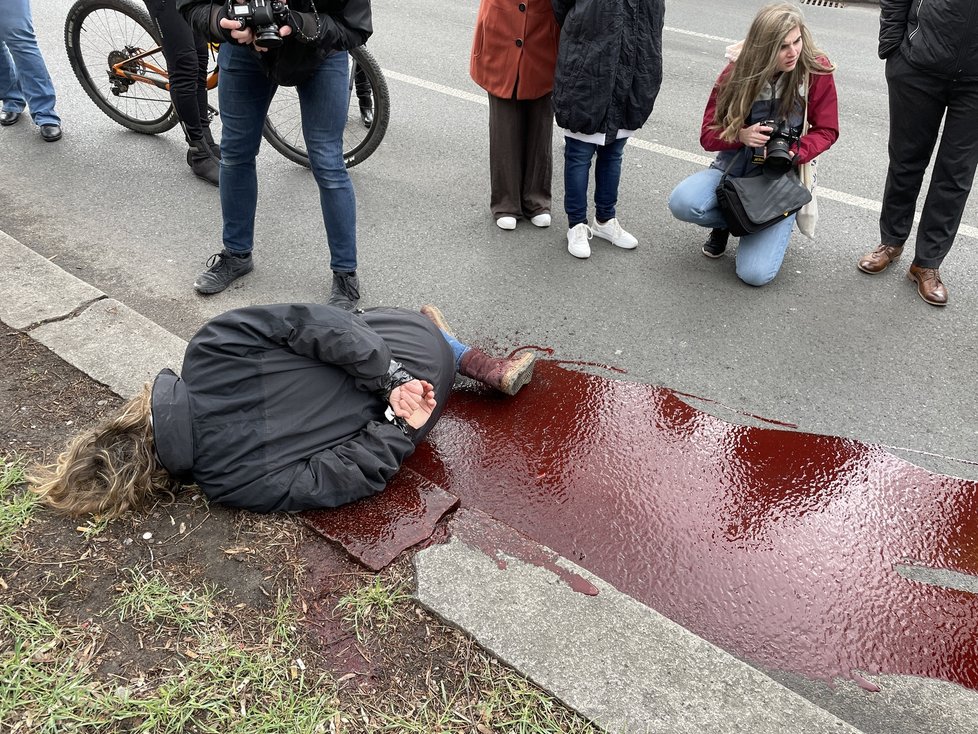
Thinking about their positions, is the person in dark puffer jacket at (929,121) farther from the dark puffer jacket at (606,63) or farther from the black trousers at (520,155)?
the black trousers at (520,155)

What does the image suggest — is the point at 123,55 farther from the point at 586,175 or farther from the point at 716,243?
the point at 716,243

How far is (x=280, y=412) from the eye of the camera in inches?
100

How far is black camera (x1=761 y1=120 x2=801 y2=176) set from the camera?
389cm

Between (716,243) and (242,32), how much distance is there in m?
2.71

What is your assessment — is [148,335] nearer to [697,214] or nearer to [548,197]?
[548,197]

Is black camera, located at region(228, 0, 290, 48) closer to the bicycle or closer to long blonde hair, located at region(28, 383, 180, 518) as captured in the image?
long blonde hair, located at region(28, 383, 180, 518)

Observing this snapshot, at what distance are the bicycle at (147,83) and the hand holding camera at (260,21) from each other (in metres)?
1.75

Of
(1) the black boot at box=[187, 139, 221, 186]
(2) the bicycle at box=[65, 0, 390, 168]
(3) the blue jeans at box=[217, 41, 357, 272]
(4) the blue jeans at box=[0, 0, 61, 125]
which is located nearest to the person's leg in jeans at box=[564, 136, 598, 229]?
(3) the blue jeans at box=[217, 41, 357, 272]

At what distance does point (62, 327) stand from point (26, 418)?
61cm

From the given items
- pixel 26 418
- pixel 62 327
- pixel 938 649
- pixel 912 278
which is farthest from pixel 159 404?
pixel 912 278

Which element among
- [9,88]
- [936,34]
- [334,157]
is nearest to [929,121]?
[936,34]

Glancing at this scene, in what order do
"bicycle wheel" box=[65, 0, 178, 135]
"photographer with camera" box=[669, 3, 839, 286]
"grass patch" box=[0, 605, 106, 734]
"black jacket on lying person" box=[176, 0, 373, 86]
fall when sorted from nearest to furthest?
"grass patch" box=[0, 605, 106, 734], "black jacket on lying person" box=[176, 0, 373, 86], "photographer with camera" box=[669, 3, 839, 286], "bicycle wheel" box=[65, 0, 178, 135]

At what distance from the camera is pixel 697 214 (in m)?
4.21

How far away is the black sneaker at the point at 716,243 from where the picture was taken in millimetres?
4328
